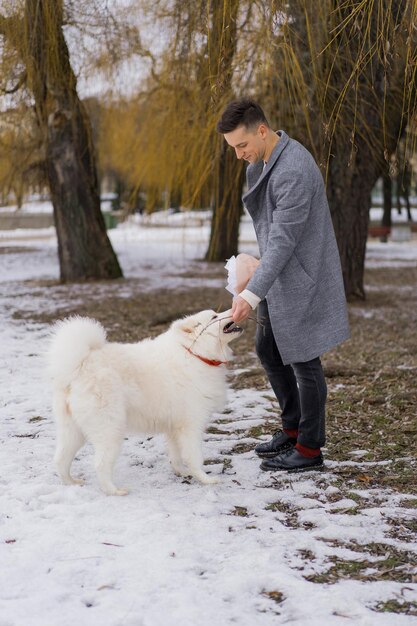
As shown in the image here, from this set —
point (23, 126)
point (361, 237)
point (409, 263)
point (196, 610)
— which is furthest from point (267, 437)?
point (409, 263)

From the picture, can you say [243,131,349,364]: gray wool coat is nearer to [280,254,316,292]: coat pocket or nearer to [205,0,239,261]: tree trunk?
[280,254,316,292]: coat pocket

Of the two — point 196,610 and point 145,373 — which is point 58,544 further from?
point 145,373

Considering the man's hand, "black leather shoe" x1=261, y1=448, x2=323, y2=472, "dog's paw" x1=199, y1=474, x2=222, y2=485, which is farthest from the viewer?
"black leather shoe" x1=261, y1=448, x2=323, y2=472

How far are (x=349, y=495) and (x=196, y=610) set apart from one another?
4.67ft

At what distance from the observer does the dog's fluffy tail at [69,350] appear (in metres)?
3.62

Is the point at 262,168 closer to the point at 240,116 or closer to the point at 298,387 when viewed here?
the point at 240,116

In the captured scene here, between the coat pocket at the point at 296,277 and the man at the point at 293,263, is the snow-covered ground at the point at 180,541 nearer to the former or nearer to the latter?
the man at the point at 293,263

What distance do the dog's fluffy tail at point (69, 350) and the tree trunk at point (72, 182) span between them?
6839mm

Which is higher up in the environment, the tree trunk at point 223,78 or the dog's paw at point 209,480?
the tree trunk at point 223,78

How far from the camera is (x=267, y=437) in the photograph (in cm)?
476

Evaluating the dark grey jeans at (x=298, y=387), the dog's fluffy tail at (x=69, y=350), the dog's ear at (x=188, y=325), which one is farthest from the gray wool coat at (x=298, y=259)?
the dog's fluffy tail at (x=69, y=350)

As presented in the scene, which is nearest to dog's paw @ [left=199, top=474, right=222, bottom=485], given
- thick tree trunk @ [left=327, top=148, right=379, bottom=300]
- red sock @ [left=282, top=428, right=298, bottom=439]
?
red sock @ [left=282, top=428, right=298, bottom=439]

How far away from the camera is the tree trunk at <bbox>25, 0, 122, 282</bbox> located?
1112 cm

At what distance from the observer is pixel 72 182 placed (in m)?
12.6
